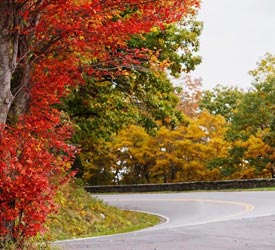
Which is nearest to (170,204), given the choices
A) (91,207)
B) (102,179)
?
(91,207)

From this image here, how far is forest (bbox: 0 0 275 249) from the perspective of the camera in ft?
24.3

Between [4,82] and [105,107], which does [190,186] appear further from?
[4,82]

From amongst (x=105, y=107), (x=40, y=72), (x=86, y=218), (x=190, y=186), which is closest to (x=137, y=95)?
(x=105, y=107)

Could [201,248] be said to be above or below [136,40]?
below

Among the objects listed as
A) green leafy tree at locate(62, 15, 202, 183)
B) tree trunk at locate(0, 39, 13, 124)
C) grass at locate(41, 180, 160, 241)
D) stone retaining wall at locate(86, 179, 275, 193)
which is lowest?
grass at locate(41, 180, 160, 241)

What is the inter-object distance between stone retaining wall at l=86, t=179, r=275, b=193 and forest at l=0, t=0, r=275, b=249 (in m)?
2.81

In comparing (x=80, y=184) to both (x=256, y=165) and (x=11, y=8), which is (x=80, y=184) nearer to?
(x=11, y=8)

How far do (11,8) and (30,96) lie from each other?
5.91ft

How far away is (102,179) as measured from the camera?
44.2 meters

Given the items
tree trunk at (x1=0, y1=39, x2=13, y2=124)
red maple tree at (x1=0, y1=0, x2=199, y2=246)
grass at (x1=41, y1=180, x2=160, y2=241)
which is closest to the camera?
red maple tree at (x1=0, y1=0, x2=199, y2=246)

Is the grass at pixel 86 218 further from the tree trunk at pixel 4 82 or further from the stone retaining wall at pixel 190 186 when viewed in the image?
the stone retaining wall at pixel 190 186

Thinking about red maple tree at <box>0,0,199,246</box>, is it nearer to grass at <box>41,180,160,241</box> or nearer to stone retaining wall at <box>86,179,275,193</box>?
grass at <box>41,180,160,241</box>

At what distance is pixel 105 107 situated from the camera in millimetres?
18781

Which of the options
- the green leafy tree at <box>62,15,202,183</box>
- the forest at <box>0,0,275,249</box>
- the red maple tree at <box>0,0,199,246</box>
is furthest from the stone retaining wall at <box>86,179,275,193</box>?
the red maple tree at <box>0,0,199,246</box>
